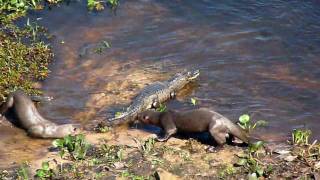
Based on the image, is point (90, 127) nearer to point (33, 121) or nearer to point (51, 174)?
point (33, 121)

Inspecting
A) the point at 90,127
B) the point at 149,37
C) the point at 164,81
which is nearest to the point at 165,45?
the point at 149,37

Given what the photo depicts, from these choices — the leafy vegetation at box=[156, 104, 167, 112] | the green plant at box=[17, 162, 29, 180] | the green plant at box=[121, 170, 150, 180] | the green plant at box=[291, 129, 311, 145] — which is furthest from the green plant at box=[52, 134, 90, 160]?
the green plant at box=[291, 129, 311, 145]

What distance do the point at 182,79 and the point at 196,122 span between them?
5.91ft

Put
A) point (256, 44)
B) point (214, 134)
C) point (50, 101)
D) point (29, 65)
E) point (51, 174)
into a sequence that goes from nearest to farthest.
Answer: point (51, 174) < point (214, 134) < point (50, 101) < point (29, 65) < point (256, 44)

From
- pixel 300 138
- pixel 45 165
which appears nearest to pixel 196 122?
pixel 300 138

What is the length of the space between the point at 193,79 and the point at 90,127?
2.28 m

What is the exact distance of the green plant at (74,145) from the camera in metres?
7.94

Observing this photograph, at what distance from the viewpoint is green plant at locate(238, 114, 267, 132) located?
346 inches

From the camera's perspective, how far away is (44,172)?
7.48m

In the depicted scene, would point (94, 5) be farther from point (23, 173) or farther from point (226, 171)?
point (226, 171)

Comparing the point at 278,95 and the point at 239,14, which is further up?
the point at 239,14

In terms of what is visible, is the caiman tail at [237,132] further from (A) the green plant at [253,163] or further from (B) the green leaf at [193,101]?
(B) the green leaf at [193,101]

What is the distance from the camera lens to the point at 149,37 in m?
12.0

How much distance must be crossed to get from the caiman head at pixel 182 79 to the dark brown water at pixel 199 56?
0.63 feet
